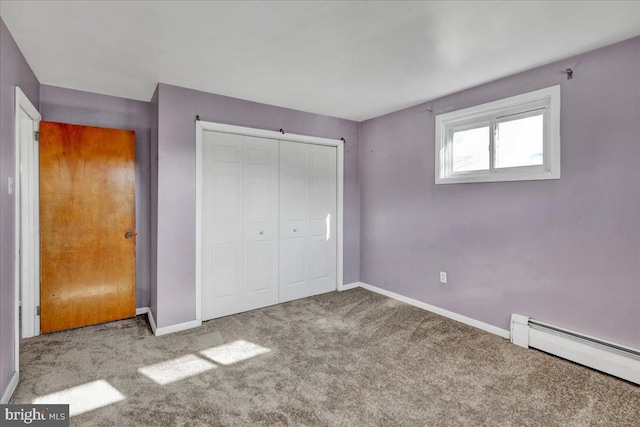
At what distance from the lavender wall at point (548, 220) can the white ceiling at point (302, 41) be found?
0.30 m

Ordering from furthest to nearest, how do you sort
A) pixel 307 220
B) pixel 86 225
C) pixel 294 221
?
pixel 307 220
pixel 294 221
pixel 86 225

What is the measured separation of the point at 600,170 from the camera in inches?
95.4

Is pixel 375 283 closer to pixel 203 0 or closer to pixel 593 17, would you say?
pixel 593 17

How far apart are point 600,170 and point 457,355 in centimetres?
182

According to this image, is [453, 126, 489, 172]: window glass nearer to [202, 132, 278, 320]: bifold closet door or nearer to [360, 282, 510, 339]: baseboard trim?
[360, 282, 510, 339]: baseboard trim

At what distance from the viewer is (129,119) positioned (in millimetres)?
3572

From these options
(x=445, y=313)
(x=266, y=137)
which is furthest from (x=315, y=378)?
(x=266, y=137)

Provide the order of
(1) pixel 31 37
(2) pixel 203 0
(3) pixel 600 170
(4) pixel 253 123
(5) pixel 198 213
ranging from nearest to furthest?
(2) pixel 203 0 → (1) pixel 31 37 → (3) pixel 600 170 → (5) pixel 198 213 → (4) pixel 253 123

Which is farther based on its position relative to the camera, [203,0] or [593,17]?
[593,17]

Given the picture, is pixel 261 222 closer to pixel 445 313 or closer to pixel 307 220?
pixel 307 220

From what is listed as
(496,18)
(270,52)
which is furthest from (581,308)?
(270,52)

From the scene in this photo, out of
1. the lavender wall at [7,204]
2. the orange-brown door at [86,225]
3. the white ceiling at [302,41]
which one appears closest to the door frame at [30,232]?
the orange-brown door at [86,225]

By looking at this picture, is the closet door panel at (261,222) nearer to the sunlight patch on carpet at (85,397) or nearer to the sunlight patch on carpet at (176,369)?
the sunlight patch on carpet at (176,369)

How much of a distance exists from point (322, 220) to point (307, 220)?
0.25 meters
